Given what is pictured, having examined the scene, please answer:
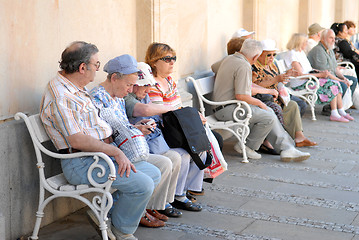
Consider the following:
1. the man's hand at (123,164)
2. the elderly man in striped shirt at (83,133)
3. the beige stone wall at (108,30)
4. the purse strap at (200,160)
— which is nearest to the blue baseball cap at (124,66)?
the elderly man in striped shirt at (83,133)

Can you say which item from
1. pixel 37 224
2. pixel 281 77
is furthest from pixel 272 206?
pixel 281 77

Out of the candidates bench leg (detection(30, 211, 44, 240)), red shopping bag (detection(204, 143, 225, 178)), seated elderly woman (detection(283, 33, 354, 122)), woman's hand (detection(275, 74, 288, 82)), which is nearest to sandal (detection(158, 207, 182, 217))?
red shopping bag (detection(204, 143, 225, 178))

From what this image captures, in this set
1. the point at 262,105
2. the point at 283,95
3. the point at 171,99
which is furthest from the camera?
the point at 283,95

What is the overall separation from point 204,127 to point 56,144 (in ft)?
4.86

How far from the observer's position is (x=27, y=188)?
173 inches

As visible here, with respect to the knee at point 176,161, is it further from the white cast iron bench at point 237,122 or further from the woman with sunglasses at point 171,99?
the white cast iron bench at point 237,122

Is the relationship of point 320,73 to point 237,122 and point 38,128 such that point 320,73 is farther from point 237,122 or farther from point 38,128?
point 38,128

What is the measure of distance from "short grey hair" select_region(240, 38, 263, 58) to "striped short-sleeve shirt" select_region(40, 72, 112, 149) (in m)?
2.85

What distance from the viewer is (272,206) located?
5.16 meters

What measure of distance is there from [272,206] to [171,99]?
1.23 m

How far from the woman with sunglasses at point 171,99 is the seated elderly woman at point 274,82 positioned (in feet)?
6.63

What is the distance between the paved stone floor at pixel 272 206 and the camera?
178 inches

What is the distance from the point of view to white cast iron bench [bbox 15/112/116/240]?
159 inches

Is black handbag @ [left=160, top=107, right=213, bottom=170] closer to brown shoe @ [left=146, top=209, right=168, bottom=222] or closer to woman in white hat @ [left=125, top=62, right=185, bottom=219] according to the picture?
woman in white hat @ [left=125, top=62, right=185, bottom=219]
